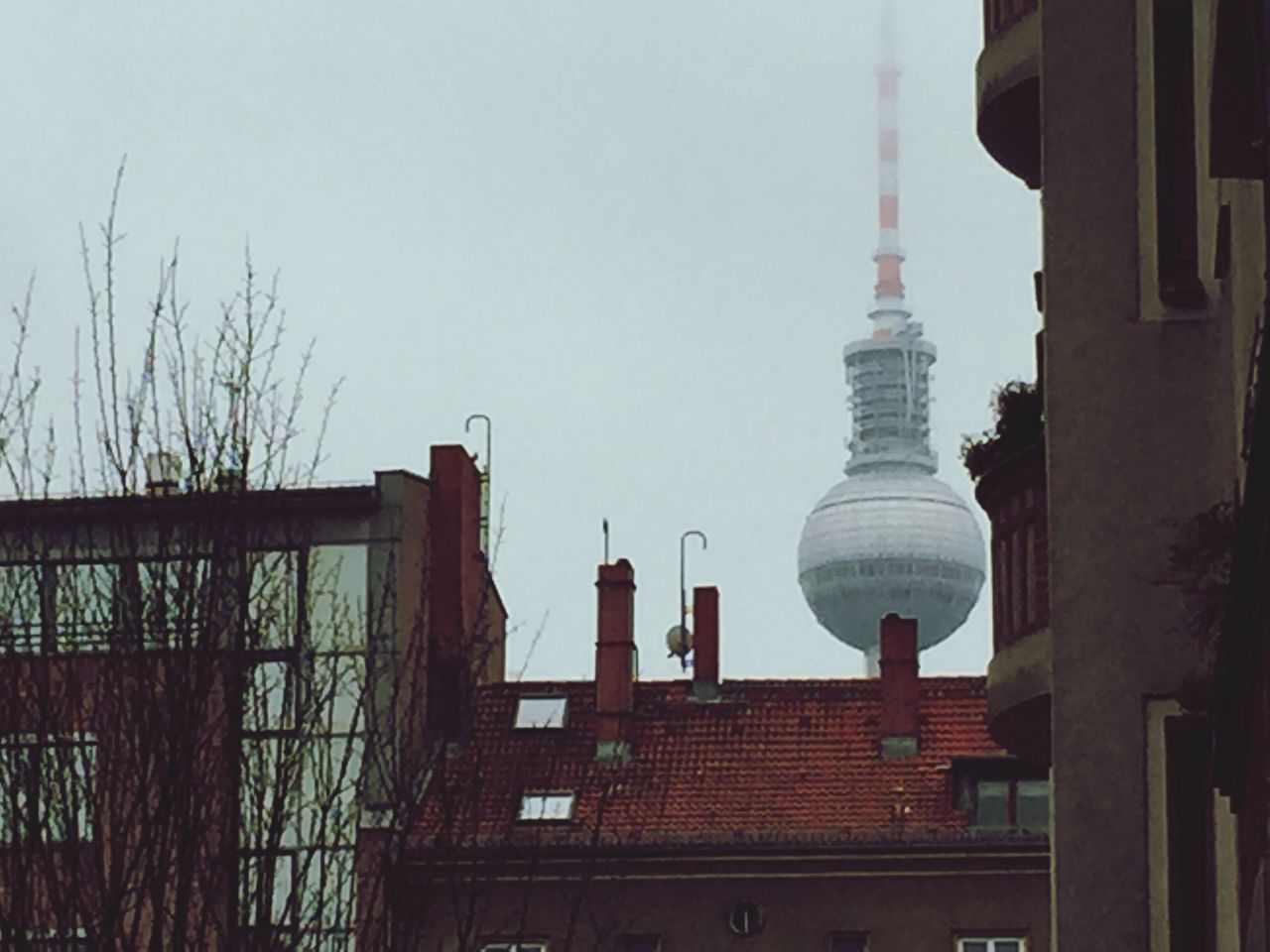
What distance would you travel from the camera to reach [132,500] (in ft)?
75.8

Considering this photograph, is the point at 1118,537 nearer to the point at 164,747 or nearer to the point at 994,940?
the point at 164,747

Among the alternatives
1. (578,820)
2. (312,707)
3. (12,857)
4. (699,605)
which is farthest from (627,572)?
(12,857)

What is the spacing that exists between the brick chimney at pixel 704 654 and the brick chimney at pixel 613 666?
1.17 meters

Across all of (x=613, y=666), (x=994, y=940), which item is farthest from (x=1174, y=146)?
(x=613, y=666)

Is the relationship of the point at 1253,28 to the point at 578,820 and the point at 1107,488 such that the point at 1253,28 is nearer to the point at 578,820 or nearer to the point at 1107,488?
the point at 1107,488

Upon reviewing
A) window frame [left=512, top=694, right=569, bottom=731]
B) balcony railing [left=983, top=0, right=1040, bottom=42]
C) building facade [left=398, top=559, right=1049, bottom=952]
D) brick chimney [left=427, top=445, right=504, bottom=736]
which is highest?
brick chimney [left=427, top=445, right=504, bottom=736]

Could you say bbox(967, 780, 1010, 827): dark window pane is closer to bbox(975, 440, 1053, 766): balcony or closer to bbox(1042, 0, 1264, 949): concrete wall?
bbox(975, 440, 1053, 766): balcony

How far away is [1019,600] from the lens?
25.2 m

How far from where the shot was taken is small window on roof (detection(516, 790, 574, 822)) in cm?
5619

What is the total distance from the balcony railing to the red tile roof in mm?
28661

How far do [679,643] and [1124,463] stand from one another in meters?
44.5

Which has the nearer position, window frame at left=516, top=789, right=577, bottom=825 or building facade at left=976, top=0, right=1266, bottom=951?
building facade at left=976, top=0, right=1266, bottom=951

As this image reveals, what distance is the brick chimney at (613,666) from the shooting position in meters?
58.6

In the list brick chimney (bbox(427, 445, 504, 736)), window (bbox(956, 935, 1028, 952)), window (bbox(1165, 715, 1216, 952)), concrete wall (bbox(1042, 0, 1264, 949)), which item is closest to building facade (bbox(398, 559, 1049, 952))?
window (bbox(956, 935, 1028, 952))
